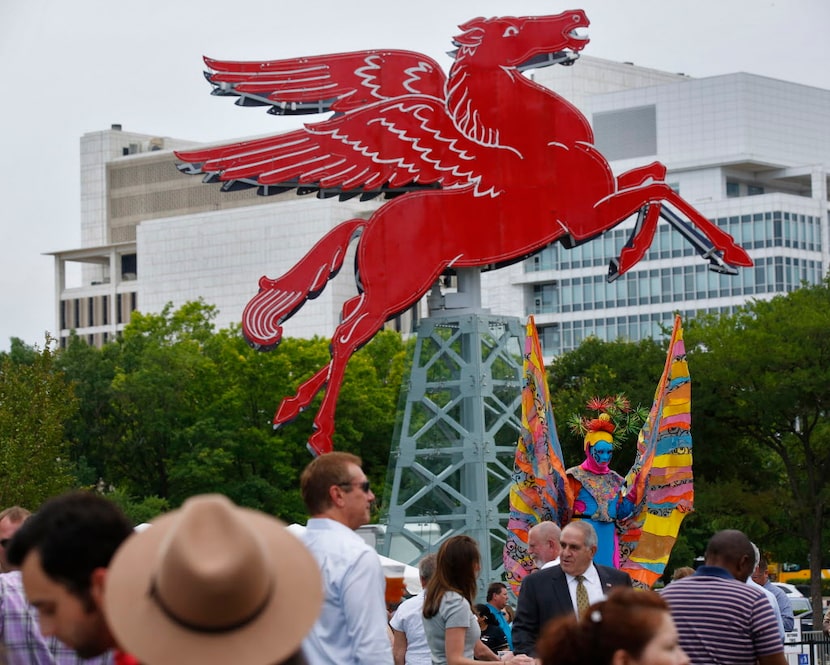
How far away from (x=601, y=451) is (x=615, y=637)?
10379mm

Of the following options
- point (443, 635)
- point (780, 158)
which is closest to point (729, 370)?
point (443, 635)

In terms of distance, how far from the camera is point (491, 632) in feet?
41.2

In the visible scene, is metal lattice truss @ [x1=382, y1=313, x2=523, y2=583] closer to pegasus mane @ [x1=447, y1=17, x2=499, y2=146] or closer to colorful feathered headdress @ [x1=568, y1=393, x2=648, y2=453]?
pegasus mane @ [x1=447, y1=17, x2=499, y2=146]

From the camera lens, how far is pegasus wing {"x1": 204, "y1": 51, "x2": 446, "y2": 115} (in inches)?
977

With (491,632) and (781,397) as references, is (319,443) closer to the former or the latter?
(491,632)

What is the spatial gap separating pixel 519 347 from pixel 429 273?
2.30 metres

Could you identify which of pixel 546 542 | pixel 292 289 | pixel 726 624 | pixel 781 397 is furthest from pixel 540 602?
pixel 781 397

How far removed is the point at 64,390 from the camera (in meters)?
39.2

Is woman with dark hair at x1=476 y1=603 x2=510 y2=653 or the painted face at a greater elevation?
the painted face

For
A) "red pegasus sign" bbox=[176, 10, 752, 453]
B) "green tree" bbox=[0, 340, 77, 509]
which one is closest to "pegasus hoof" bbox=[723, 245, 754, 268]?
"red pegasus sign" bbox=[176, 10, 752, 453]

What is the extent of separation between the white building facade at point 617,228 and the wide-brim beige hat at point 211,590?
221ft

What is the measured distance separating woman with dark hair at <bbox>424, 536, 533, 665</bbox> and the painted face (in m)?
5.85

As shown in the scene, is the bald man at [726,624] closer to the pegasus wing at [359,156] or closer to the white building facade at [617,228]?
the pegasus wing at [359,156]

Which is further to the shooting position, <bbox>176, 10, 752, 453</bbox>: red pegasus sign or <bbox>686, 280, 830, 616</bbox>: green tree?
<bbox>686, 280, 830, 616</bbox>: green tree
